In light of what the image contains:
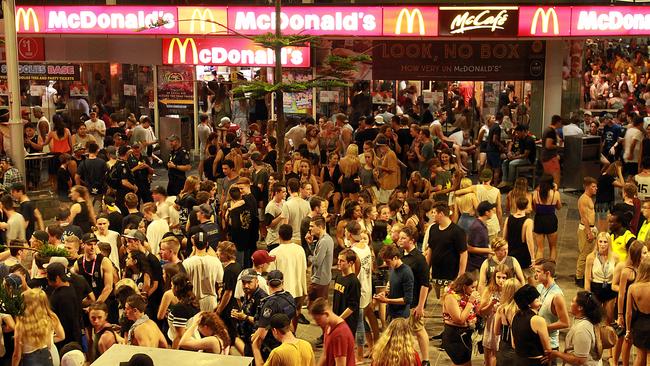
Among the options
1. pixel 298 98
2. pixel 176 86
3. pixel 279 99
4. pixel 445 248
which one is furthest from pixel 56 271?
pixel 176 86

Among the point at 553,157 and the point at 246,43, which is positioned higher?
the point at 246,43

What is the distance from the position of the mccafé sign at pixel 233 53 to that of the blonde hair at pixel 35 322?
42.9 feet

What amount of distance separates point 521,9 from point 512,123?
352 centimetres

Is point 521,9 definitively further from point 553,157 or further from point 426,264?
point 426,264

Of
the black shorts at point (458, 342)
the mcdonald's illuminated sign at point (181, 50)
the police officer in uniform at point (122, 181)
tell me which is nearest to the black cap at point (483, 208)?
the black shorts at point (458, 342)

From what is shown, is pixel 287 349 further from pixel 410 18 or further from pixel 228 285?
pixel 410 18

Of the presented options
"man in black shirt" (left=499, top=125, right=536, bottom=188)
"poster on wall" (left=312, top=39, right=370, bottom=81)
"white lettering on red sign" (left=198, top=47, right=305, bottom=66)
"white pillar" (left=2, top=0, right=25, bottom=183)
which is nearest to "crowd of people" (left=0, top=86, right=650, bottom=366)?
"white pillar" (left=2, top=0, right=25, bottom=183)

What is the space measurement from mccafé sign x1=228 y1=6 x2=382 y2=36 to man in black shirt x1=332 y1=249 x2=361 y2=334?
9822mm

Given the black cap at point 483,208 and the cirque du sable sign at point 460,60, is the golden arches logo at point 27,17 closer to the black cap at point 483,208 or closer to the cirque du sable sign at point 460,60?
the cirque du sable sign at point 460,60

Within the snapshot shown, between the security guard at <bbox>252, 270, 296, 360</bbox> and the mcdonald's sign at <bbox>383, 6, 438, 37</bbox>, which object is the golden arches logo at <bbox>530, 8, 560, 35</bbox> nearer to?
the mcdonald's sign at <bbox>383, 6, 438, 37</bbox>

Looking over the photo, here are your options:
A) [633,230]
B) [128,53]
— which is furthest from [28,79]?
[633,230]

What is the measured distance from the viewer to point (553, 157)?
18.9 m

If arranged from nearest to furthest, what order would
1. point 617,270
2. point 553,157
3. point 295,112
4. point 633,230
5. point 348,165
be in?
1. point 617,270
2. point 633,230
3. point 348,165
4. point 553,157
5. point 295,112

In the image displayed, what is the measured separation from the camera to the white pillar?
17.7m
